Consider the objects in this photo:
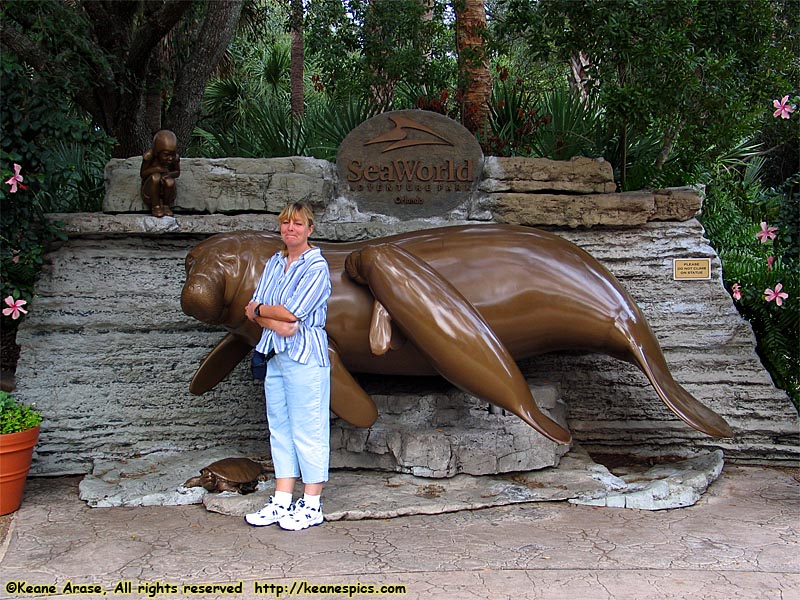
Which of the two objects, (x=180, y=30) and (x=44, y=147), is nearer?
(x=44, y=147)

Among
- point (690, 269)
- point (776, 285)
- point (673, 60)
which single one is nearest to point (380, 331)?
point (690, 269)

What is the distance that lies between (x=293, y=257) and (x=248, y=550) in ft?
4.21

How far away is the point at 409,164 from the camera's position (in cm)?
473

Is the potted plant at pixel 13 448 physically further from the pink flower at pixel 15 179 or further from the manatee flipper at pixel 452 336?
the manatee flipper at pixel 452 336

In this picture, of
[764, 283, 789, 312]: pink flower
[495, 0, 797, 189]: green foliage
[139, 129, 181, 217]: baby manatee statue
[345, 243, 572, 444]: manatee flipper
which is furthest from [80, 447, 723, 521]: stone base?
[495, 0, 797, 189]: green foliage

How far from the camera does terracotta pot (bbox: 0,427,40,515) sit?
3.71 meters

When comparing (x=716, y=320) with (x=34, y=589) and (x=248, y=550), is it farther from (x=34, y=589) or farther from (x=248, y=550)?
(x=34, y=589)

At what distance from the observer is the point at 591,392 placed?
4.75 meters

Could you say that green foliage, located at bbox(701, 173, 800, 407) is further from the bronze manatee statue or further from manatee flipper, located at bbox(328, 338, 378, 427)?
manatee flipper, located at bbox(328, 338, 378, 427)

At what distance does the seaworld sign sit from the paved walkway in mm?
2019

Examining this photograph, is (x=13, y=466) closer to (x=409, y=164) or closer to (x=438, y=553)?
(x=438, y=553)

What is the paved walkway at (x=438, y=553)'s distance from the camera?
9.12ft

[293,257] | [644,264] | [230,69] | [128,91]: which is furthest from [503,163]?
[230,69]

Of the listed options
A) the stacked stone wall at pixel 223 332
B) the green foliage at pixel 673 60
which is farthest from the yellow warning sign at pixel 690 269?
the green foliage at pixel 673 60
